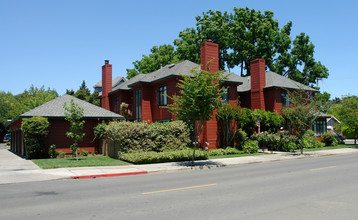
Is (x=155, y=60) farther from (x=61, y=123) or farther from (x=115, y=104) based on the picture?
(x=61, y=123)

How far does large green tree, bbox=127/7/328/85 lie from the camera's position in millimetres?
46906

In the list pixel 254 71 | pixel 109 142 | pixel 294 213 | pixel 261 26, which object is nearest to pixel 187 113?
pixel 109 142

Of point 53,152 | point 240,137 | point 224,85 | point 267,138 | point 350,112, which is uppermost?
point 224,85

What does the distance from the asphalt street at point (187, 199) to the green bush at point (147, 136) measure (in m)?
7.34

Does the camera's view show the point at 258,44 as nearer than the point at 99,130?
No

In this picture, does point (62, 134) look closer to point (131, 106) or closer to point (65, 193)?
point (131, 106)

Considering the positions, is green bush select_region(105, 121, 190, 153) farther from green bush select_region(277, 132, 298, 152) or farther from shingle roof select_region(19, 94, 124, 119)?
green bush select_region(277, 132, 298, 152)

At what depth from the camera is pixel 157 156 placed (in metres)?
18.5

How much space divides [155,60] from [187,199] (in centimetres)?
4464

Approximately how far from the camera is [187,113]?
17156 mm

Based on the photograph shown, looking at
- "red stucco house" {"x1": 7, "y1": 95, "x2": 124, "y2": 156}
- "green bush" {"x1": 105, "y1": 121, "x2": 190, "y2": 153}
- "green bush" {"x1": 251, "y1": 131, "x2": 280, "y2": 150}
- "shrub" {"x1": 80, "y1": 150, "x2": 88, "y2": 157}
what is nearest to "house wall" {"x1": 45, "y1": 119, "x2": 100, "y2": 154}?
"red stucco house" {"x1": 7, "y1": 95, "x2": 124, "y2": 156}

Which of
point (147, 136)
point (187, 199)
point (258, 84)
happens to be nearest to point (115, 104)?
point (147, 136)

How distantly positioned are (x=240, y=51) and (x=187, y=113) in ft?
113

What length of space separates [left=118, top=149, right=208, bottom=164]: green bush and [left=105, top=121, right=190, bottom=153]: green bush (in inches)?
31.6
